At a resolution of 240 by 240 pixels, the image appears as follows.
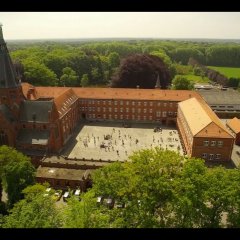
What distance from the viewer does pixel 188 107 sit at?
50062 millimetres

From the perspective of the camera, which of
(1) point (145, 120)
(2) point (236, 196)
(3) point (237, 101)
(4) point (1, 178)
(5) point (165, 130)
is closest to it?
(2) point (236, 196)

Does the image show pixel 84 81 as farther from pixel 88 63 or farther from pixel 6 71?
pixel 6 71

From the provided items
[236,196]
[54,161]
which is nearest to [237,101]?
[54,161]

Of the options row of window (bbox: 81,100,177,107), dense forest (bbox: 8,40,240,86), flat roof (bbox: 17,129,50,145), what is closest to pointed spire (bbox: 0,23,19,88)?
flat roof (bbox: 17,129,50,145)

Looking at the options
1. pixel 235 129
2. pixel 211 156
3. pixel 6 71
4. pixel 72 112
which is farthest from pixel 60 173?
pixel 235 129

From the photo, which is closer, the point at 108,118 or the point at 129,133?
the point at 129,133

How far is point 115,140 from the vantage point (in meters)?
48.9

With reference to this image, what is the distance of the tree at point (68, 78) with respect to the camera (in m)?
80.9

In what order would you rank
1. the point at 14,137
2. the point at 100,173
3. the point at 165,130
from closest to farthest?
the point at 100,173
the point at 14,137
the point at 165,130

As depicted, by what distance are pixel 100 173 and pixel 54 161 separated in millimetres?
12336

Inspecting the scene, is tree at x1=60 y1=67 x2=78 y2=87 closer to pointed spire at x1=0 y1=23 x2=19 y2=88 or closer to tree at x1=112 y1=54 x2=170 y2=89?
tree at x1=112 y1=54 x2=170 y2=89
